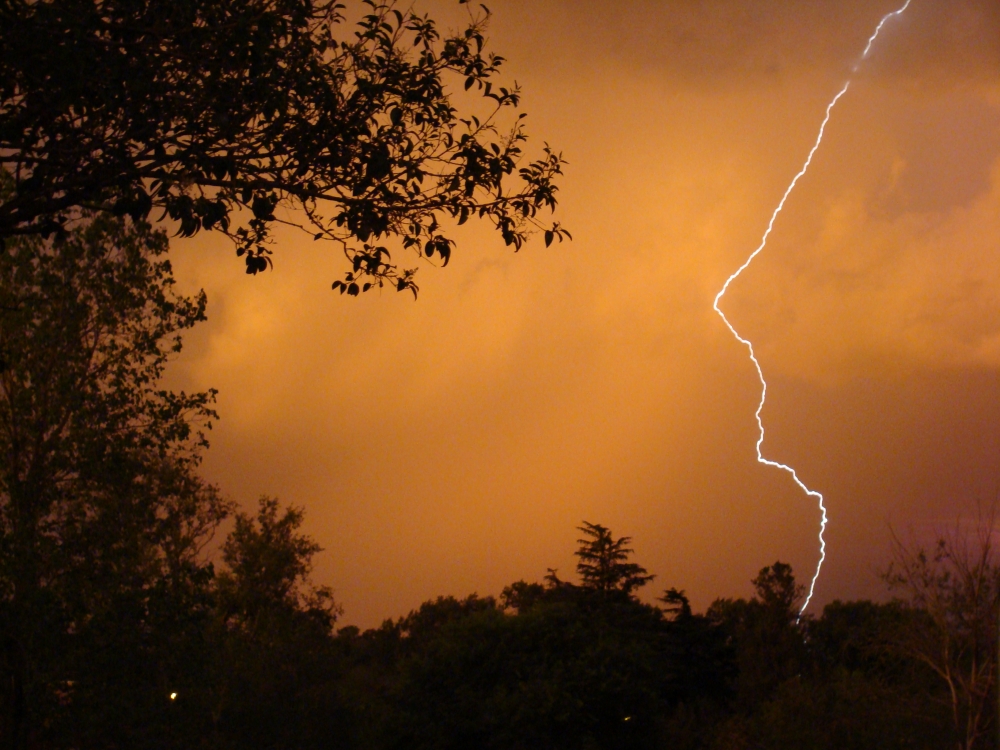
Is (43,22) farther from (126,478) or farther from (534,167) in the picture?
(126,478)

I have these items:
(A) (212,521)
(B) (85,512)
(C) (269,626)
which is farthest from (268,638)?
(B) (85,512)

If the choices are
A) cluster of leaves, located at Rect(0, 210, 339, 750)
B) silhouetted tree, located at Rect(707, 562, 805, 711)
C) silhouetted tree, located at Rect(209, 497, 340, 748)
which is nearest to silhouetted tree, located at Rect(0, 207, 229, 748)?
cluster of leaves, located at Rect(0, 210, 339, 750)

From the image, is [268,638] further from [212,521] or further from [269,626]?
[212,521]

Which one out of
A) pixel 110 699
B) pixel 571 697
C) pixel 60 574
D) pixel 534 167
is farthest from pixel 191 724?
pixel 534 167

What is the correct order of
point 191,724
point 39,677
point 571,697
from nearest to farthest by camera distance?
point 39,677
point 191,724
point 571,697

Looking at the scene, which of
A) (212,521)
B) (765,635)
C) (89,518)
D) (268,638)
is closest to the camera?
(89,518)

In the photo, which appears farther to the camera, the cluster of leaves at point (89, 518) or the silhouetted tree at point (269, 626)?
the silhouetted tree at point (269, 626)

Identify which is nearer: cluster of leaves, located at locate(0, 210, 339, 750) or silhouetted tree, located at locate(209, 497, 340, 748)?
cluster of leaves, located at locate(0, 210, 339, 750)

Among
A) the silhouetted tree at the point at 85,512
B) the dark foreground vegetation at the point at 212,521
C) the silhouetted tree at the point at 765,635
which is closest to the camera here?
the dark foreground vegetation at the point at 212,521

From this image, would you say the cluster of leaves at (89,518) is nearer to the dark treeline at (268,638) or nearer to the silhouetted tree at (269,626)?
the dark treeline at (268,638)

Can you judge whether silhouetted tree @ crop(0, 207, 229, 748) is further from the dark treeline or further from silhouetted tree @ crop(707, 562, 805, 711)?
silhouetted tree @ crop(707, 562, 805, 711)

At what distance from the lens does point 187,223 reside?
18.0 ft

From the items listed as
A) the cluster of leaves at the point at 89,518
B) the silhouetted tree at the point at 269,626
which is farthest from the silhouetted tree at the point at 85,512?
the silhouetted tree at the point at 269,626

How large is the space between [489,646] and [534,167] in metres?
22.3
